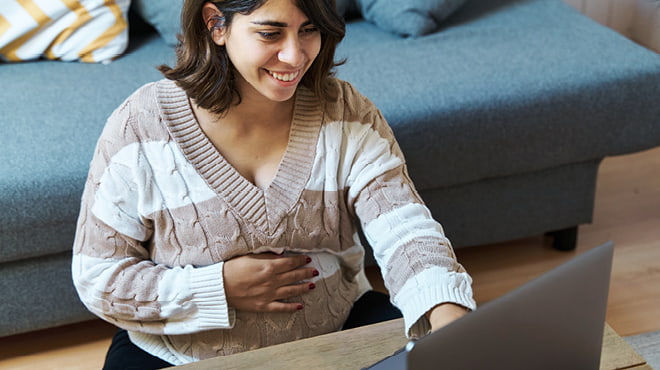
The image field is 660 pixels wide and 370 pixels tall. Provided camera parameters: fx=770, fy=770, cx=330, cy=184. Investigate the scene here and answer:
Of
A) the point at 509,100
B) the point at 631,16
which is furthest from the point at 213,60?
the point at 631,16

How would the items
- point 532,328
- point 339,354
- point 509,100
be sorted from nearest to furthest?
point 532,328, point 339,354, point 509,100

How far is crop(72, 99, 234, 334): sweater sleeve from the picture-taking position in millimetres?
1120

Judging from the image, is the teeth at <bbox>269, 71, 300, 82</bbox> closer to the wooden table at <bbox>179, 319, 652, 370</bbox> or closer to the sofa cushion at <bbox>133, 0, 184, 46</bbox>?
the wooden table at <bbox>179, 319, 652, 370</bbox>

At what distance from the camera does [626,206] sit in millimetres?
2205

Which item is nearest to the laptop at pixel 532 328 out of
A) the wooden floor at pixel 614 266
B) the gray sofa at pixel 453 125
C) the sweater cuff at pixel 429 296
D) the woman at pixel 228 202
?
the sweater cuff at pixel 429 296

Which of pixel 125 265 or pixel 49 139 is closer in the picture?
pixel 125 265

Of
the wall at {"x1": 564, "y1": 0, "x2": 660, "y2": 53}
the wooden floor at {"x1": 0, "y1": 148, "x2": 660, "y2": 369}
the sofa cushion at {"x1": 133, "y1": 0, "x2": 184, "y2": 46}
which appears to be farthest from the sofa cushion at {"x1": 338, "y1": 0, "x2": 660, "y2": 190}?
the sofa cushion at {"x1": 133, "y1": 0, "x2": 184, "y2": 46}

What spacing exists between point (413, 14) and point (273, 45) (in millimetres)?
1049

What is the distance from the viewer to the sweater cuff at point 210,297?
113cm

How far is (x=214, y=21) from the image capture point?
106 centimetres

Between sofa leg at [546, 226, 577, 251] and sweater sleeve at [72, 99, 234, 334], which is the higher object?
sweater sleeve at [72, 99, 234, 334]

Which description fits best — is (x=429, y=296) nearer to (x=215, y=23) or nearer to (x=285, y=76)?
(x=285, y=76)

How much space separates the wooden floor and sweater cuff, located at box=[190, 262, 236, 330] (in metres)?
0.66

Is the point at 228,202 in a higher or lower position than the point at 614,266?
higher
